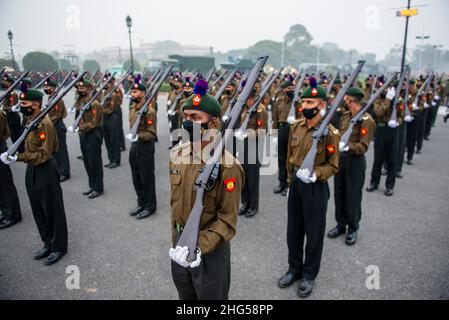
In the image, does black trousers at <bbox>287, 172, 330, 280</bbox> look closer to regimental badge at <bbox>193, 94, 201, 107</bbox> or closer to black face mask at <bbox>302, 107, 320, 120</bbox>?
black face mask at <bbox>302, 107, 320, 120</bbox>

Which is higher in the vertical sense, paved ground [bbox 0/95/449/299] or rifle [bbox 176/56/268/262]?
rifle [bbox 176/56/268/262]

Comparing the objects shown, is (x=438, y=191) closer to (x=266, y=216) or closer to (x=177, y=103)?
(x=266, y=216)

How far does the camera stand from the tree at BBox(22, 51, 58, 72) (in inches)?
268

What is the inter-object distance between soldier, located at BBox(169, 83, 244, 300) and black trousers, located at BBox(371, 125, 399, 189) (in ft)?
A: 18.6

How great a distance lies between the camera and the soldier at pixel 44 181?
13.6 ft

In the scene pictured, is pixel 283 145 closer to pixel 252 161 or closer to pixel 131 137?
pixel 252 161

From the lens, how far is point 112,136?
874 cm

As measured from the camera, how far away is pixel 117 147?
878cm

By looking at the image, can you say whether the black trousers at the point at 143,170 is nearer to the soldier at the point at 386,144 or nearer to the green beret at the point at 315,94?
the green beret at the point at 315,94

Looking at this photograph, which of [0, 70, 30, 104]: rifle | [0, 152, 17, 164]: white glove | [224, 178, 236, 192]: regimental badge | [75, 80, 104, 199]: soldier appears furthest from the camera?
[75, 80, 104, 199]: soldier

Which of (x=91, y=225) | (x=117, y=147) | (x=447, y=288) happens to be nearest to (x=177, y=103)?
(x=117, y=147)

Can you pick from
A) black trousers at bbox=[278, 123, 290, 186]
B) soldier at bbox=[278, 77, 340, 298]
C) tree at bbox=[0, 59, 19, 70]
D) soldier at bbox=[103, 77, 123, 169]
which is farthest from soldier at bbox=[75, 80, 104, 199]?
soldier at bbox=[278, 77, 340, 298]

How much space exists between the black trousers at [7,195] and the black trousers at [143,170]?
6.84ft

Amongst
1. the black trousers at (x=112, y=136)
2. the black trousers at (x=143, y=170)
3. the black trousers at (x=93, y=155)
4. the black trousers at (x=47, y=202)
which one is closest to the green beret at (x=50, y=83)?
the black trousers at (x=93, y=155)
